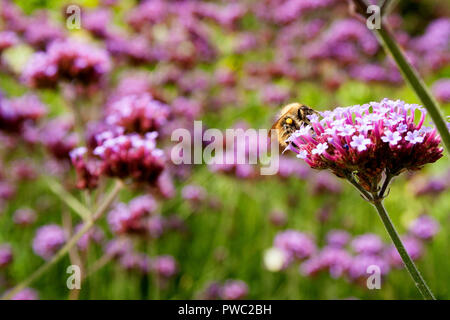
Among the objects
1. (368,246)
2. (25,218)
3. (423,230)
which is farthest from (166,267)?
(423,230)

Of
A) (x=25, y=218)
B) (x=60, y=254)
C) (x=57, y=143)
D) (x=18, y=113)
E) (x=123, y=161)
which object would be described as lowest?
(x=60, y=254)

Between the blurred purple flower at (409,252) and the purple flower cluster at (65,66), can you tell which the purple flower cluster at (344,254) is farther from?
the purple flower cluster at (65,66)

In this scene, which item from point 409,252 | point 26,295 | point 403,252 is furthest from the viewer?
point 409,252

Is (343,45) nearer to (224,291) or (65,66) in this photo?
(224,291)

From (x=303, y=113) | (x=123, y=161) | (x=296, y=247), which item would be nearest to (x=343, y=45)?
(x=296, y=247)

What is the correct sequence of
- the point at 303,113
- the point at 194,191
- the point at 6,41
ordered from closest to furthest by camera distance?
the point at 303,113
the point at 6,41
the point at 194,191

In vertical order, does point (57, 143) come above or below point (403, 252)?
above

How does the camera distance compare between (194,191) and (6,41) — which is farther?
(194,191)

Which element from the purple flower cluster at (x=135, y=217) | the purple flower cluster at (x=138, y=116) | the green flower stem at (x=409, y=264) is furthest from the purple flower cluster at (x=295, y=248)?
the green flower stem at (x=409, y=264)
